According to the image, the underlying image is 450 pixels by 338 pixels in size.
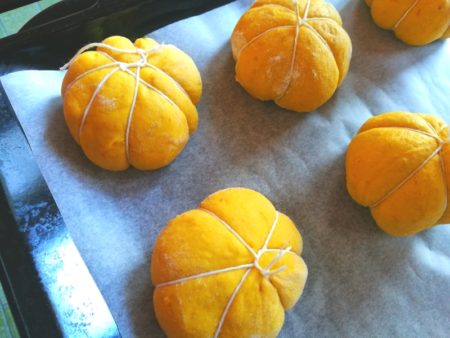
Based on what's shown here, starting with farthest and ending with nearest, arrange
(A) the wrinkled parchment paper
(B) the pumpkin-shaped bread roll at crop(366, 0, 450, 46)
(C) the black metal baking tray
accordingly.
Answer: (B) the pumpkin-shaped bread roll at crop(366, 0, 450, 46), (A) the wrinkled parchment paper, (C) the black metal baking tray

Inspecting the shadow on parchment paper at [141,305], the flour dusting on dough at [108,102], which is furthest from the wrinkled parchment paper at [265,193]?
the flour dusting on dough at [108,102]

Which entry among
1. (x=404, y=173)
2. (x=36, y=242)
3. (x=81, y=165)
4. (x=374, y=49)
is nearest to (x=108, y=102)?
(x=81, y=165)

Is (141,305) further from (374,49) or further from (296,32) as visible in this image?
(374,49)

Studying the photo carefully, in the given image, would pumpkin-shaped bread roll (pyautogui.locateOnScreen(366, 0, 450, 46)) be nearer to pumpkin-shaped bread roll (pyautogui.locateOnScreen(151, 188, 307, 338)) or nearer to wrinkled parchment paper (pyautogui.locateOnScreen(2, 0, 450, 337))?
wrinkled parchment paper (pyautogui.locateOnScreen(2, 0, 450, 337))

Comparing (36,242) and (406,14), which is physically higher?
(406,14)

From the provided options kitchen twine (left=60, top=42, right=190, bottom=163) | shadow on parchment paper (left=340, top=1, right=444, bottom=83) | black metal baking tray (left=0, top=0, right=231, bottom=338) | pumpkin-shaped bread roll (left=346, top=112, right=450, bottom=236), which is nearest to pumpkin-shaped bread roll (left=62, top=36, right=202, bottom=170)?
kitchen twine (left=60, top=42, right=190, bottom=163)

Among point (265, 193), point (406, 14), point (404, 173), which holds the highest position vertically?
point (406, 14)
